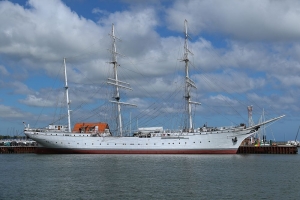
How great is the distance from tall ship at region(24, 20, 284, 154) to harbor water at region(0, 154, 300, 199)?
18.8 meters

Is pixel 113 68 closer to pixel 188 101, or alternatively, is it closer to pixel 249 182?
pixel 188 101

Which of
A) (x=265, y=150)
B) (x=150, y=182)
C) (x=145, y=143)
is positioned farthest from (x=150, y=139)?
(x=150, y=182)

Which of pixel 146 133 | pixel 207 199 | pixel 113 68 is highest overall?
pixel 113 68

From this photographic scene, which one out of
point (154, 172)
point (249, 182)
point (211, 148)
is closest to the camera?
point (249, 182)

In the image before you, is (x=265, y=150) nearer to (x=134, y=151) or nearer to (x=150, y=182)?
(x=134, y=151)

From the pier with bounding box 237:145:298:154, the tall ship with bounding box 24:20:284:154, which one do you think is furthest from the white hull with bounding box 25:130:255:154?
the pier with bounding box 237:145:298:154

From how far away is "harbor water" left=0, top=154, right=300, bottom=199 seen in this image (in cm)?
3278

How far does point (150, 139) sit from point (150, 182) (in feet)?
115

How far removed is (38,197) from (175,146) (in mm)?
42726

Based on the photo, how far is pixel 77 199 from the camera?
1229 inches

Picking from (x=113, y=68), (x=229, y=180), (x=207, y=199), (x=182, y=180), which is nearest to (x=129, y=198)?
(x=207, y=199)

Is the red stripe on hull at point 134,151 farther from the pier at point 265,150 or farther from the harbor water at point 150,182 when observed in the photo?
the harbor water at point 150,182

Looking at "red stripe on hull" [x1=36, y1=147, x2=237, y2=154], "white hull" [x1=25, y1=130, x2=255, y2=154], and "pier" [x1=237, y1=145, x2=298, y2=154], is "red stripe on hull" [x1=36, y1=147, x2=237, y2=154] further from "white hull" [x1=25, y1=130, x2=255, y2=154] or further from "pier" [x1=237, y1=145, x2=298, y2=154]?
"pier" [x1=237, y1=145, x2=298, y2=154]

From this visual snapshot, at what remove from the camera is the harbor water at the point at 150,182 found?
108 ft
